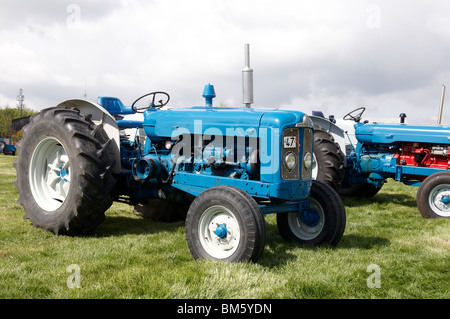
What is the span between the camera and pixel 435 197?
268 inches

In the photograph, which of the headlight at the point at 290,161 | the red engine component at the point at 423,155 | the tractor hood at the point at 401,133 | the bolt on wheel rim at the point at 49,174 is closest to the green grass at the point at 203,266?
the bolt on wheel rim at the point at 49,174

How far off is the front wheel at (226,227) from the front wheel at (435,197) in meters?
3.91

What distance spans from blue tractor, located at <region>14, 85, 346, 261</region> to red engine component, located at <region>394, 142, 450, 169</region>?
12.1 feet

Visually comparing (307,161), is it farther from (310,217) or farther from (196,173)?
(196,173)

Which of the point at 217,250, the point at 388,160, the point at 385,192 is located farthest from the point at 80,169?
the point at 385,192

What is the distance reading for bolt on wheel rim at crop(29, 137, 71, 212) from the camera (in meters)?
5.30

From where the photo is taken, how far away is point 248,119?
4461 mm

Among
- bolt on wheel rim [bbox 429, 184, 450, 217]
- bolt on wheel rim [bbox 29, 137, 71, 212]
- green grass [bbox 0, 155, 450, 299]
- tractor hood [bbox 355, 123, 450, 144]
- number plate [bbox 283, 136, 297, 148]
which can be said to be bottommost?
green grass [bbox 0, 155, 450, 299]

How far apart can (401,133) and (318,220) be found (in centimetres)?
392

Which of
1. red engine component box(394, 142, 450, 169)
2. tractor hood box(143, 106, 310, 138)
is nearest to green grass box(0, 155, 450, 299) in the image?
tractor hood box(143, 106, 310, 138)

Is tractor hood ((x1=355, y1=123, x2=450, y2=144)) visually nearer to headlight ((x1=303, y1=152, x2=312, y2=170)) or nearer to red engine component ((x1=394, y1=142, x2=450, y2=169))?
red engine component ((x1=394, y1=142, x2=450, y2=169))

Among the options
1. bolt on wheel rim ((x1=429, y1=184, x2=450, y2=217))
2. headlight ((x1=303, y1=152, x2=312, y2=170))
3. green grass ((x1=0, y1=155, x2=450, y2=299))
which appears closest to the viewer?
green grass ((x1=0, y1=155, x2=450, y2=299))

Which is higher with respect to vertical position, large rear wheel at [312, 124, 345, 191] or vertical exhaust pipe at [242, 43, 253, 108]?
vertical exhaust pipe at [242, 43, 253, 108]
